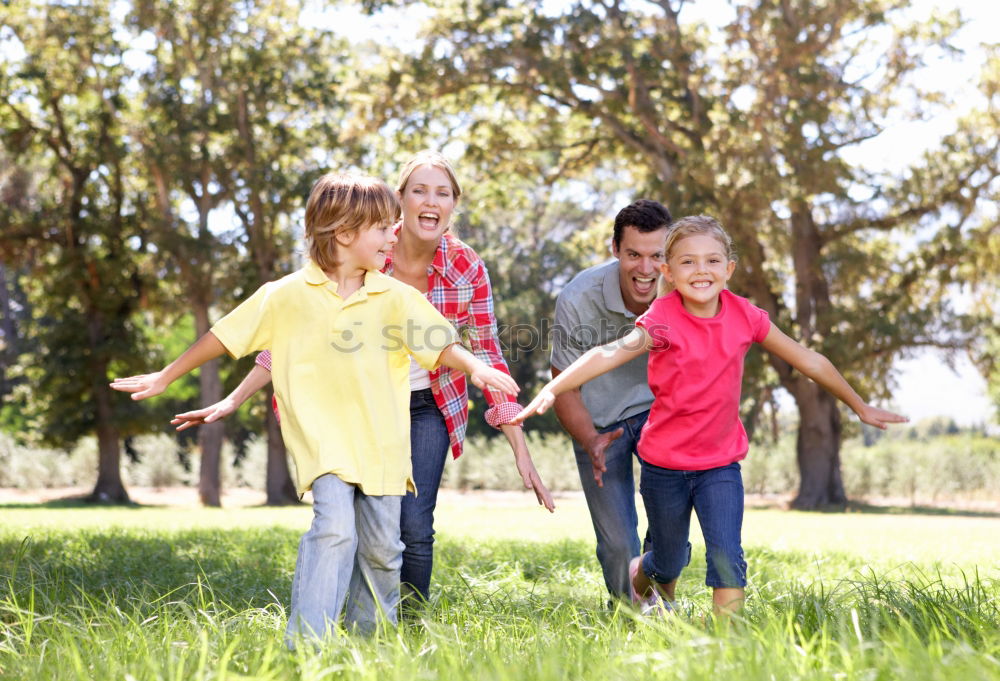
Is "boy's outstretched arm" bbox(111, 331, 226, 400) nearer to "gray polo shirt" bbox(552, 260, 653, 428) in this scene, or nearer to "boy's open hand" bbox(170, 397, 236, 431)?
"boy's open hand" bbox(170, 397, 236, 431)

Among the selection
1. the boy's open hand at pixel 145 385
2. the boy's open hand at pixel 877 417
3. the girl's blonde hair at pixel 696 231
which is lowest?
the boy's open hand at pixel 877 417

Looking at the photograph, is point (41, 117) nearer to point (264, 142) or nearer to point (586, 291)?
point (264, 142)

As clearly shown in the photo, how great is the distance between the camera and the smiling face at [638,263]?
4613mm

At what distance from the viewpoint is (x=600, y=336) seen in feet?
16.3

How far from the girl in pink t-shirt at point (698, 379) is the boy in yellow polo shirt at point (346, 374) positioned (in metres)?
0.56

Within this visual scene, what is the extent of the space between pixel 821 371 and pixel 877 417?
0.29m

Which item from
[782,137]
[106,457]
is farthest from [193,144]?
[782,137]

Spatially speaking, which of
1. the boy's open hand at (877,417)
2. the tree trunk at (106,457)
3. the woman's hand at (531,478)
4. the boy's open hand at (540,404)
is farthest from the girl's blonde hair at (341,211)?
the tree trunk at (106,457)

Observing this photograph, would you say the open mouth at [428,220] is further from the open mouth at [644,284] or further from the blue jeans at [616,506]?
the blue jeans at [616,506]

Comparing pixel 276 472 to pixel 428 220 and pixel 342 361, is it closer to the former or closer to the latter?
pixel 428 220

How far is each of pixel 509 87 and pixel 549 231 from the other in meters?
20.2

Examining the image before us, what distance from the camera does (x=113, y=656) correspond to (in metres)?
2.92

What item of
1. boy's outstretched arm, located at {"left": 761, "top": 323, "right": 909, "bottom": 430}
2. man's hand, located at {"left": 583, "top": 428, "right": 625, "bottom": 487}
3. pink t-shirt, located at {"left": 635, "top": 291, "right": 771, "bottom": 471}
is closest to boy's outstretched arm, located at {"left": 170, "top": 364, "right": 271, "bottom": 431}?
man's hand, located at {"left": 583, "top": 428, "right": 625, "bottom": 487}

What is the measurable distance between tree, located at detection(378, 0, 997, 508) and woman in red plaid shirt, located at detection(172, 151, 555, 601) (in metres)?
15.2
